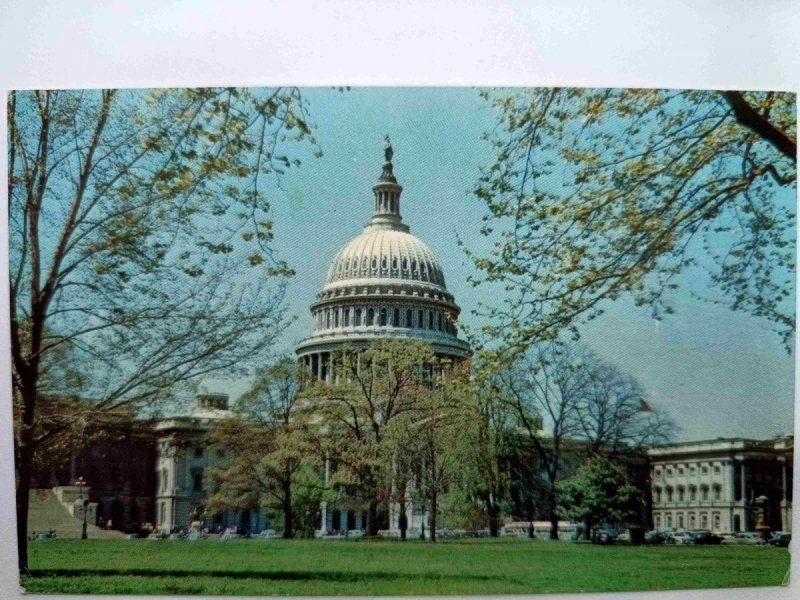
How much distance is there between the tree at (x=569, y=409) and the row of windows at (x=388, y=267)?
1822 millimetres

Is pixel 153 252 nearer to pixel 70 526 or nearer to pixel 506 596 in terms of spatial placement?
pixel 70 526

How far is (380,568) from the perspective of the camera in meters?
15.0

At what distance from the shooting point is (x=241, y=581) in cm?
1450

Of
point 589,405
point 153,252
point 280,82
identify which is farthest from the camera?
point 589,405

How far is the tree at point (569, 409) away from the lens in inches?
626

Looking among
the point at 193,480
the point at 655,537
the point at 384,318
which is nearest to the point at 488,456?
the point at 655,537

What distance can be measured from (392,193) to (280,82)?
2.49 meters

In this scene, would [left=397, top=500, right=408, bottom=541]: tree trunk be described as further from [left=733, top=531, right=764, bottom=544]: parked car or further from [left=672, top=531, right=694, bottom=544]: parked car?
[left=733, top=531, right=764, bottom=544]: parked car

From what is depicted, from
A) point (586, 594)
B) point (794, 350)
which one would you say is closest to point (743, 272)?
point (794, 350)

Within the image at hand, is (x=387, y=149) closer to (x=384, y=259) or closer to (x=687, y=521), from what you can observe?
(x=384, y=259)

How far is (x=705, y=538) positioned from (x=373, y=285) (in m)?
8.34

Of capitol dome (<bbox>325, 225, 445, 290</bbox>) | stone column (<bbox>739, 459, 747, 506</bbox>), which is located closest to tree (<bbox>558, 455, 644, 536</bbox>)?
stone column (<bbox>739, 459, 747, 506</bbox>)

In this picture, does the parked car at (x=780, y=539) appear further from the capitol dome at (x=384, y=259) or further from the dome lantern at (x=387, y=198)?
the dome lantern at (x=387, y=198)

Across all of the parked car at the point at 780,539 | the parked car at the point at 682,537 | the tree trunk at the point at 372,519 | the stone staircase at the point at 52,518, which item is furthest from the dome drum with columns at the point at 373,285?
the parked car at the point at 780,539
